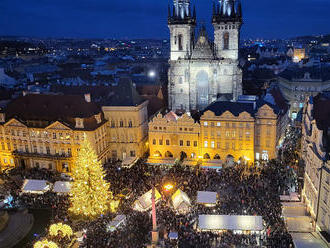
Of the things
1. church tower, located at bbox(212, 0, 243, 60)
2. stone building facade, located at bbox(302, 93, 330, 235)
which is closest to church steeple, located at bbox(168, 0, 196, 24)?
church tower, located at bbox(212, 0, 243, 60)

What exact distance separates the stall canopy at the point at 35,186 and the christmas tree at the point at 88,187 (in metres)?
8.04

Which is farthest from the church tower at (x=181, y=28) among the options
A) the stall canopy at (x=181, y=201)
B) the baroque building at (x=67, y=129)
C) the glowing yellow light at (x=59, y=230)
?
the glowing yellow light at (x=59, y=230)

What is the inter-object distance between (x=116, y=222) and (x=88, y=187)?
5.18 meters

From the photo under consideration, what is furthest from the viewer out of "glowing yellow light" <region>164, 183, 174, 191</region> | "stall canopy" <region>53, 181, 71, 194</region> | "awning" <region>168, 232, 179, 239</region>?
"stall canopy" <region>53, 181, 71, 194</region>

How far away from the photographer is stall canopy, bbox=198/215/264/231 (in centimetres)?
3429

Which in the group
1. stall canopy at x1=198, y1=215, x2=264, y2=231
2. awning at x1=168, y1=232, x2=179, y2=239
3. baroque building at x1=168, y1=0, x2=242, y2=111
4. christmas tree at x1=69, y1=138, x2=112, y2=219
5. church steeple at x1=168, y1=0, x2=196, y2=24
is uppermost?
church steeple at x1=168, y1=0, x2=196, y2=24

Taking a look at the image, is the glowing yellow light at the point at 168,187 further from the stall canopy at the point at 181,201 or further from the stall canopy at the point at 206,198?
the stall canopy at the point at 206,198

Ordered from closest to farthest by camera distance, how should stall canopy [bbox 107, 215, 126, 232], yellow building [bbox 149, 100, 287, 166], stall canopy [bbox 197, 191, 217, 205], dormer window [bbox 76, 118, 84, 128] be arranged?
stall canopy [bbox 107, 215, 126, 232], stall canopy [bbox 197, 191, 217, 205], dormer window [bbox 76, 118, 84, 128], yellow building [bbox 149, 100, 287, 166]

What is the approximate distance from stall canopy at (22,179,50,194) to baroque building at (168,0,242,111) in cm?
3994

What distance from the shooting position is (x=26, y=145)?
182 ft

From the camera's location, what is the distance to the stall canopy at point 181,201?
38.7 m

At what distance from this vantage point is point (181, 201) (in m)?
38.8

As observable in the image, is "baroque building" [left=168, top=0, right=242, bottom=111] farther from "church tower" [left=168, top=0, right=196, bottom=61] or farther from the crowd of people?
the crowd of people

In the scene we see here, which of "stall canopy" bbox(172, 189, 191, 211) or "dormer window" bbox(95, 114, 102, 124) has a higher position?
"dormer window" bbox(95, 114, 102, 124)
